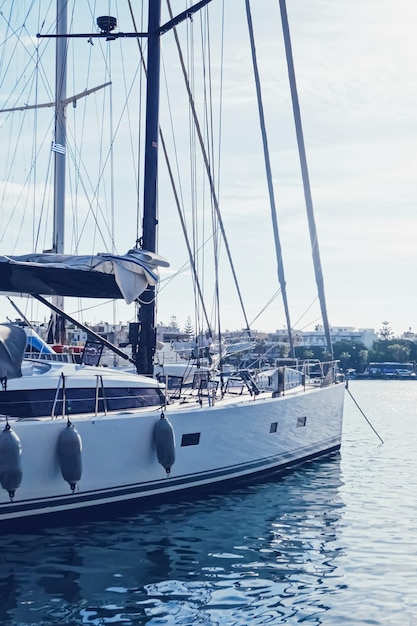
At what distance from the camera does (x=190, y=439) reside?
1466 centimetres

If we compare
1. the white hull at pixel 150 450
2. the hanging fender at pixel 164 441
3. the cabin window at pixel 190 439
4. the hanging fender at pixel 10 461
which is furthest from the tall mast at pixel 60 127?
the hanging fender at pixel 10 461

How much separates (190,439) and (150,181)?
5675mm

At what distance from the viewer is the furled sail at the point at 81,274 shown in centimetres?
1348

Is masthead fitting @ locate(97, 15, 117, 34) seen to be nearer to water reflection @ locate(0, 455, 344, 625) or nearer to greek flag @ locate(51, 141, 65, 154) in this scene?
greek flag @ locate(51, 141, 65, 154)

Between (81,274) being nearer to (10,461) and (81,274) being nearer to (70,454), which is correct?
(70,454)

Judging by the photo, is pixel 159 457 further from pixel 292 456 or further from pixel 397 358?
pixel 397 358

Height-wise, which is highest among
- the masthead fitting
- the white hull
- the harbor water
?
the masthead fitting

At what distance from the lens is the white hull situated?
12.0 m

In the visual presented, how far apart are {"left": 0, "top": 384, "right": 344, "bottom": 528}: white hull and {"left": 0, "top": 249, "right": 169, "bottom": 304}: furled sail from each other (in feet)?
7.75

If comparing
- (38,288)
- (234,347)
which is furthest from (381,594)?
(234,347)

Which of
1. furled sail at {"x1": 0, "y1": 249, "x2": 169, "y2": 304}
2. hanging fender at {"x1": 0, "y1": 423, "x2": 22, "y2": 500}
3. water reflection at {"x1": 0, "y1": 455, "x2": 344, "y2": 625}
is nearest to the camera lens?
water reflection at {"x1": 0, "y1": 455, "x2": 344, "y2": 625}

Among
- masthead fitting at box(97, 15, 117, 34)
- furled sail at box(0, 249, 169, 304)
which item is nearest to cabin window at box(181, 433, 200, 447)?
furled sail at box(0, 249, 169, 304)

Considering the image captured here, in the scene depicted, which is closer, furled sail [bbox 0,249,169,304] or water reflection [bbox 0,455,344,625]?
water reflection [bbox 0,455,344,625]

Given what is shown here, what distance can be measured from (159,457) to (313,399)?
7469 millimetres
